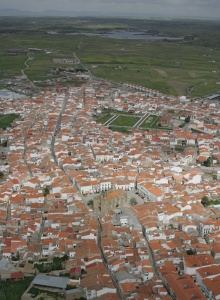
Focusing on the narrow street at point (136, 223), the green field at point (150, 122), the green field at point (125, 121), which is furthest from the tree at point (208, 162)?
the green field at point (125, 121)

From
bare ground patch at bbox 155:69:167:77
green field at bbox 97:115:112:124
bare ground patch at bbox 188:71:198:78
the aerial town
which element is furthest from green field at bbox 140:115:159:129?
bare ground patch at bbox 188:71:198:78

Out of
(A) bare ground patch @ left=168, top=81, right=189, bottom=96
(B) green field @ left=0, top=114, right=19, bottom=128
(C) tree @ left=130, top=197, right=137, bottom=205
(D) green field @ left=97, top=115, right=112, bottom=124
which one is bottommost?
(B) green field @ left=0, top=114, right=19, bottom=128

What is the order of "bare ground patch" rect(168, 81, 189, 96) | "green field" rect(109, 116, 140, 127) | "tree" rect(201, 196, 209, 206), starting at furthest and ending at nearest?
"bare ground patch" rect(168, 81, 189, 96) → "green field" rect(109, 116, 140, 127) → "tree" rect(201, 196, 209, 206)

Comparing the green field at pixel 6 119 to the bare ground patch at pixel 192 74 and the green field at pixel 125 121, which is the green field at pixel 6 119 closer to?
the green field at pixel 125 121

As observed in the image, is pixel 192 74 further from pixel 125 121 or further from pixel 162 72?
pixel 125 121

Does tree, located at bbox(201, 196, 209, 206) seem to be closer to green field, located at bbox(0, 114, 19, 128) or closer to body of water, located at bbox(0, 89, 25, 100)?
green field, located at bbox(0, 114, 19, 128)

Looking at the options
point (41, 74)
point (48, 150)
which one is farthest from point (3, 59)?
point (48, 150)
